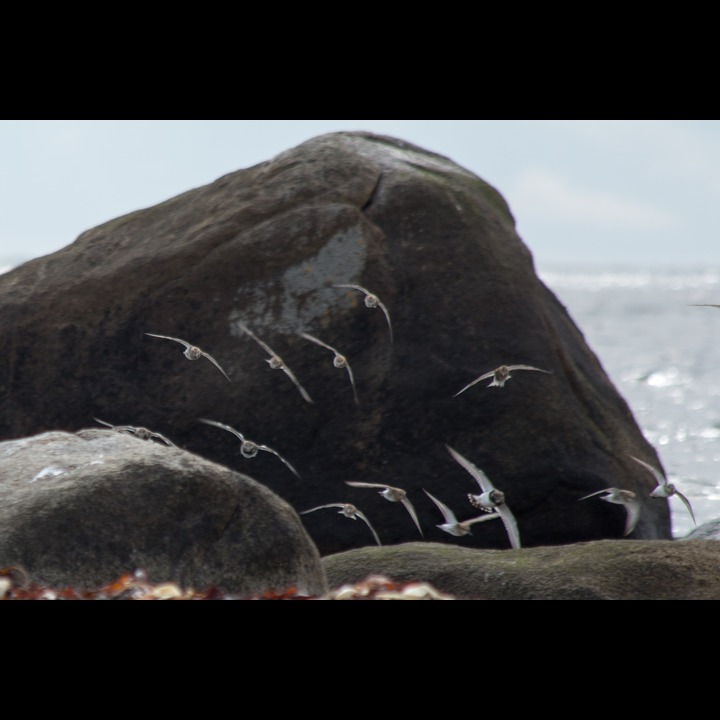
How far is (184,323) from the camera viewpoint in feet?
24.8

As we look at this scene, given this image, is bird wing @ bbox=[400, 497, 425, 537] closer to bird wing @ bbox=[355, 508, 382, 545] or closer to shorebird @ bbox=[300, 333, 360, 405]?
bird wing @ bbox=[355, 508, 382, 545]

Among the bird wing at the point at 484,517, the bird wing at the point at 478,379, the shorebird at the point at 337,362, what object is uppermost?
the shorebird at the point at 337,362

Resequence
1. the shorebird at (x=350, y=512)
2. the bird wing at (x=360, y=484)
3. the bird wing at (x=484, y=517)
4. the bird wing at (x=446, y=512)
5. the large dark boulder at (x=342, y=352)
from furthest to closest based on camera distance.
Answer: the large dark boulder at (x=342, y=352)
the shorebird at (x=350, y=512)
the bird wing at (x=360, y=484)
the bird wing at (x=446, y=512)
the bird wing at (x=484, y=517)

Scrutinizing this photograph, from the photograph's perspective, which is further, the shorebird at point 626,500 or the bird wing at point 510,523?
the shorebird at point 626,500

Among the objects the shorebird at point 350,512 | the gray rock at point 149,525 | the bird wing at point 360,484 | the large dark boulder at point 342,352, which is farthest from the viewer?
the large dark boulder at point 342,352

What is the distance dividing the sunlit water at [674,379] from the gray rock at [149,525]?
7.87 ft

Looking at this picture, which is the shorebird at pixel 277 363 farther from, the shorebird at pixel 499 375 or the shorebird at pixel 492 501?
the shorebird at pixel 492 501

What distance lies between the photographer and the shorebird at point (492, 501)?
6859 millimetres

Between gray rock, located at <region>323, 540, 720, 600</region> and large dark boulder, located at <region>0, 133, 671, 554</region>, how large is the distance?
1442 mm

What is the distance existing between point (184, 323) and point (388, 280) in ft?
4.58

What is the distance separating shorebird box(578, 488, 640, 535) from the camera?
23.9 feet

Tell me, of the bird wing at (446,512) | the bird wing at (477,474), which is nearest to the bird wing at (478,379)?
the bird wing at (477,474)

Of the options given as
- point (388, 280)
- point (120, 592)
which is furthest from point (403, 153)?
point (120, 592)
